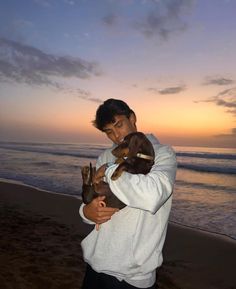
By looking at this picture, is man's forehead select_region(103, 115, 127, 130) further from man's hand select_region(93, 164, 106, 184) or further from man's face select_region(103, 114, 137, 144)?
man's hand select_region(93, 164, 106, 184)

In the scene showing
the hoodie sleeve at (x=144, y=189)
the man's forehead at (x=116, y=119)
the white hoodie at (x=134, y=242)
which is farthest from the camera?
the man's forehead at (x=116, y=119)

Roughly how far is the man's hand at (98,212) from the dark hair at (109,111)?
0.57 m

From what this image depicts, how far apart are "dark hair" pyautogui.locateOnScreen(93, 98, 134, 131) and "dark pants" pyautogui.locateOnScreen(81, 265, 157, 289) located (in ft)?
3.53

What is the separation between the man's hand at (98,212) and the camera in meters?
2.16

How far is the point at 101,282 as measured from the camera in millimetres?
2221

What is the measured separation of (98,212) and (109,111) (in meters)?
0.75

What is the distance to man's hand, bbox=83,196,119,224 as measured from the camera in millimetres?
2164

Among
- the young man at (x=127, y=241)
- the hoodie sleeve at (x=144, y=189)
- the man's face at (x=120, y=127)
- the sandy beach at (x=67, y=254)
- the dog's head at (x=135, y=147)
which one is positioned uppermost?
the man's face at (x=120, y=127)

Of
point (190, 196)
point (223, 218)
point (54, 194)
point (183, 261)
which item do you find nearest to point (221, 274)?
point (183, 261)

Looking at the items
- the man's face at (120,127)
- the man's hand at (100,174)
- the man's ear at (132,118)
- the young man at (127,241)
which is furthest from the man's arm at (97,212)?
the man's ear at (132,118)

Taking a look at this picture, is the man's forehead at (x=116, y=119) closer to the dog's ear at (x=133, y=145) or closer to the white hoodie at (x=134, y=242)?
the dog's ear at (x=133, y=145)

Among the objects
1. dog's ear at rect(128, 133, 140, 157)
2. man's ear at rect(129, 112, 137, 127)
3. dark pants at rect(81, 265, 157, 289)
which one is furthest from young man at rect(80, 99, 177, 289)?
man's ear at rect(129, 112, 137, 127)

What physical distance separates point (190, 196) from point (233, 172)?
40.3 feet

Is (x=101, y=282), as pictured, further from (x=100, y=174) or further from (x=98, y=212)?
(x=100, y=174)
